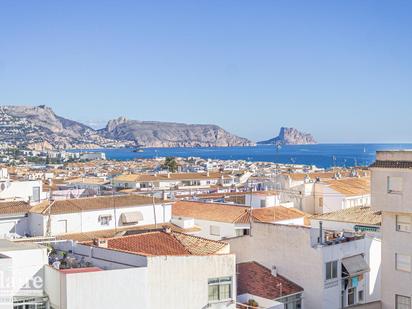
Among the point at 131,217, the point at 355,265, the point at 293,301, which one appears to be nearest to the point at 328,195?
the point at 131,217

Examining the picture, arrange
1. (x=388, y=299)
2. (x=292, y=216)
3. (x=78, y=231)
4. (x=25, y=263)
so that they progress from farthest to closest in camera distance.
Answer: (x=292, y=216)
(x=78, y=231)
(x=388, y=299)
(x=25, y=263)

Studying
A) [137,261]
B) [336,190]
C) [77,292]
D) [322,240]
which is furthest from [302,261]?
[336,190]

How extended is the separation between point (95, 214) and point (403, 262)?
1877 centimetres

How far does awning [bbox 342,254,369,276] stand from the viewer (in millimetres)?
26062

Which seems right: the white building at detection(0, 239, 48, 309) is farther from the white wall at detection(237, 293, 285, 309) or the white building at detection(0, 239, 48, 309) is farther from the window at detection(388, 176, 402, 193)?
the window at detection(388, 176, 402, 193)

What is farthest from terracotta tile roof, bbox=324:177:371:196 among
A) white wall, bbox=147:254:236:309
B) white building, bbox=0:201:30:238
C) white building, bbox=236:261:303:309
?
white wall, bbox=147:254:236:309

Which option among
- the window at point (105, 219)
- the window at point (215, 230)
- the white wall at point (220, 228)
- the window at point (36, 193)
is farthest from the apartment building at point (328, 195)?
the window at point (36, 193)

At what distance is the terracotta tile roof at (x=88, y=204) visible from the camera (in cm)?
3519

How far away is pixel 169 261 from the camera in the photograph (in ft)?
56.5

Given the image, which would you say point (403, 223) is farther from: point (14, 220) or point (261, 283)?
point (14, 220)

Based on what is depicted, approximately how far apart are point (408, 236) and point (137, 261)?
14177mm

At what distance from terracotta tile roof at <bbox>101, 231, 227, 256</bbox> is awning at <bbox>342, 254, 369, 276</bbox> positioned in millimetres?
7410

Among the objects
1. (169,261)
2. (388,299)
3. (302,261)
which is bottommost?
(388,299)

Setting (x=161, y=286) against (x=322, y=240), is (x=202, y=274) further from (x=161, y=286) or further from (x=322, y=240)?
(x=322, y=240)
